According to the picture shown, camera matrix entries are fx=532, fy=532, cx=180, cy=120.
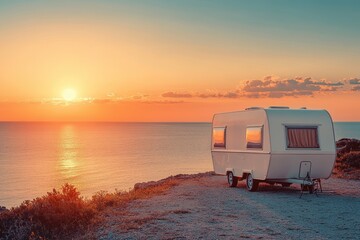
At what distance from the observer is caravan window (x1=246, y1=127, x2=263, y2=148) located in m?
19.5

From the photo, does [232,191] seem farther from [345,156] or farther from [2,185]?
[2,185]

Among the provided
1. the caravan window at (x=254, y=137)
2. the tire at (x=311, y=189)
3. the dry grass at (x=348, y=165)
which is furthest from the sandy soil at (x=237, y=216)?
the dry grass at (x=348, y=165)

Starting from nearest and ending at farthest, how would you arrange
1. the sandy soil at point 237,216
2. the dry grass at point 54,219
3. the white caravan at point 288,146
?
the sandy soil at point 237,216
the dry grass at point 54,219
the white caravan at point 288,146

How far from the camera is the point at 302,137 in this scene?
19.3 m

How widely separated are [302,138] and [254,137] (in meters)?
1.76

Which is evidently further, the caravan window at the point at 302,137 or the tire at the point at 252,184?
the tire at the point at 252,184

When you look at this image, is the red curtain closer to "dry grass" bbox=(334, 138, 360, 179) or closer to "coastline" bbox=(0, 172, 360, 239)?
"coastline" bbox=(0, 172, 360, 239)

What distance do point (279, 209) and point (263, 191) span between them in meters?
4.90

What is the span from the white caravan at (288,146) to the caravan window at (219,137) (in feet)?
6.43

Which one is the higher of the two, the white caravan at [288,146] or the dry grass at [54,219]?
the white caravan at [288,146]

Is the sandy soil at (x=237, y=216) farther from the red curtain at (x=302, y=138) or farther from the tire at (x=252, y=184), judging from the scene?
the red curtain at (x=302, y=138)

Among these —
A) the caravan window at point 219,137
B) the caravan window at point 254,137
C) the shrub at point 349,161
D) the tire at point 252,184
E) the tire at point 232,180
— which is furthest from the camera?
the shrub at point 349,161

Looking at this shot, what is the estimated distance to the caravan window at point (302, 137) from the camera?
1914 cm

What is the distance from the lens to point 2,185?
52156 mm
